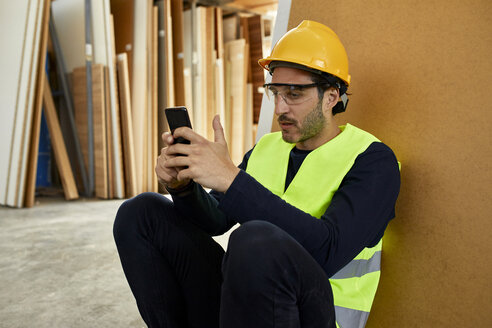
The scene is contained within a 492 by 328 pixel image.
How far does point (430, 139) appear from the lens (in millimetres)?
1336

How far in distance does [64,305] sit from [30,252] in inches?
39.2

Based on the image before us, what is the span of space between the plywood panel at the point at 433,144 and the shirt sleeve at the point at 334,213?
0.22 meters

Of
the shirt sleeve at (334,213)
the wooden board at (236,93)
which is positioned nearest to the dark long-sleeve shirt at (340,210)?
the shirt sleeve at (334,213)

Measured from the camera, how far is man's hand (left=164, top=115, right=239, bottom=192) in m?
1.08

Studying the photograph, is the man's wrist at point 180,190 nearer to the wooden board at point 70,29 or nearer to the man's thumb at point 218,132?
the man's thumb at point 218,132

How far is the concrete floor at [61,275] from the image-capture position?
6.27 ft

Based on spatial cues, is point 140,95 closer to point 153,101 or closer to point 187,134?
point 153,101

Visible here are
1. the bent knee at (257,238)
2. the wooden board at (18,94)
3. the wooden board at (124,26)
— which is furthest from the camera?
the wooden board at (124,26)

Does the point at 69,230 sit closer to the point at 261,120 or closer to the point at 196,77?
the point at 261,120

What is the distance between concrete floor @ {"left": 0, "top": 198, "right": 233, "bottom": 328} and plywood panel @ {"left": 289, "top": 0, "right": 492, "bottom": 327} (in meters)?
1.22

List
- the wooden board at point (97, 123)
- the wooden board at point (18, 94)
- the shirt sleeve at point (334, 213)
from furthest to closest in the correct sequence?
the wooden board at point (97, 123) < the wooden board at point (18, 94) < the shirt sleeve at point (334, 213)

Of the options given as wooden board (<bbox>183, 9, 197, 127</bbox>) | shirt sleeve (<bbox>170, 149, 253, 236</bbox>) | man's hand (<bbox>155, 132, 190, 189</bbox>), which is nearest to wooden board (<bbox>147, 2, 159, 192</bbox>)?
wooden board (<bbox>183, 9, 197, 127</bbox>)

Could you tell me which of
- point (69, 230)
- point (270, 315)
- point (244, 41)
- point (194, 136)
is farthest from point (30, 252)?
point (244, 41)

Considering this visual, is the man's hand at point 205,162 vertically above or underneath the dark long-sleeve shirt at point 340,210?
above
